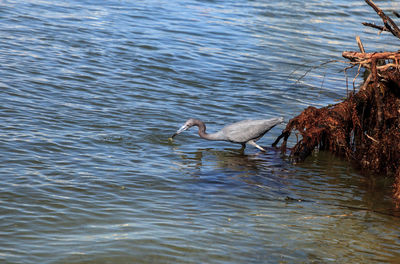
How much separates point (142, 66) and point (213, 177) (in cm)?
673

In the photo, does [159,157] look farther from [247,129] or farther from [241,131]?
[247,129]

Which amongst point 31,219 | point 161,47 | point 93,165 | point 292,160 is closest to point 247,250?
point 31,219

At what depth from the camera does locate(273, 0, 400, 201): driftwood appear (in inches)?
365

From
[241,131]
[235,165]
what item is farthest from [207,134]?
[235,165]

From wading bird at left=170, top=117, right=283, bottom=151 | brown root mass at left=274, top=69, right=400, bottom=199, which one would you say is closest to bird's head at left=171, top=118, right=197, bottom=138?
wading bird at left=170, top=117, right=283, bottom=151

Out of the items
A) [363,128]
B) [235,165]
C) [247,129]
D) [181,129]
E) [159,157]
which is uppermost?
[363,128]

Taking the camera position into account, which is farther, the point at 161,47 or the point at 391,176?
the point at 161,47

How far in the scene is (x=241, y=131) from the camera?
35.6ft

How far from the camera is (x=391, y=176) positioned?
380 inches

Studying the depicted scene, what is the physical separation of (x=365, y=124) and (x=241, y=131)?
2161 millimetres

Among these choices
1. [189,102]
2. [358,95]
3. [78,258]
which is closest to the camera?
[78,258]

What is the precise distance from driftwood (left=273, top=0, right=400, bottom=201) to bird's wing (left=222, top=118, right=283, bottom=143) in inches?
20.8

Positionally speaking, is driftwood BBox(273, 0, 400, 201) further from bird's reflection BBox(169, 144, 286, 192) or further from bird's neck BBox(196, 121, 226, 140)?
bird's neck BBox(196, 121, 226, 140)

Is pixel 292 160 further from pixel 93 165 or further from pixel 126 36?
pixel 126 36
